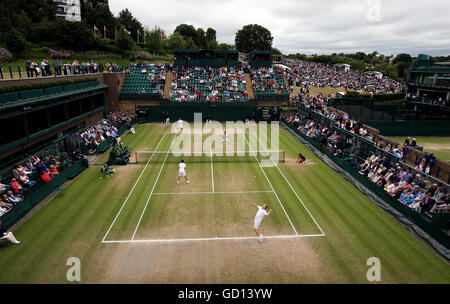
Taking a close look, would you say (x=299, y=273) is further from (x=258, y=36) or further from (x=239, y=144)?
(x=258, y=36)

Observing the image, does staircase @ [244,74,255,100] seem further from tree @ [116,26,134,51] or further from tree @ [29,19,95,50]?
tree @ [29,19,95,50]

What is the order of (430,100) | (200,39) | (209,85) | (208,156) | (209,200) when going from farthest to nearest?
(200,39)
(430,100)
(209,85)
(208,156)
(209,200)

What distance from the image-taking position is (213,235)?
40.7ft

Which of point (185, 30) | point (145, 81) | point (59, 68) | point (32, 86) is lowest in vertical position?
point (32, 86)

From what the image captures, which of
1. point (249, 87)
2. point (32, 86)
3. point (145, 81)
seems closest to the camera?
point (32, 86)

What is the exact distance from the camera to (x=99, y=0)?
9006 centimetres

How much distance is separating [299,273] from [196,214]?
613 centimetres

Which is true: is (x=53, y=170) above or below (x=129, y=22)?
below

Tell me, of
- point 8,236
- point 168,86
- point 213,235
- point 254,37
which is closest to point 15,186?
point 8,236

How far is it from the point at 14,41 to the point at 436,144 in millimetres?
57139

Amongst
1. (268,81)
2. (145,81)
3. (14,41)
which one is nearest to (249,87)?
(268,81)

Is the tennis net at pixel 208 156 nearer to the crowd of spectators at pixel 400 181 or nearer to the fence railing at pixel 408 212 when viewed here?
the crowd of spectators at pixel 400 181

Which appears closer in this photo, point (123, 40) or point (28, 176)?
point (28, 176)

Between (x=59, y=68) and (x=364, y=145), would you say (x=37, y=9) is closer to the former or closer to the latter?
(x=59, y=68)
